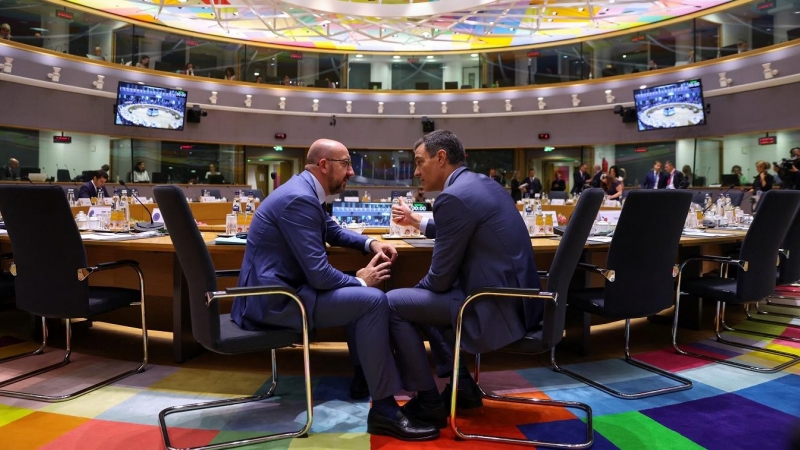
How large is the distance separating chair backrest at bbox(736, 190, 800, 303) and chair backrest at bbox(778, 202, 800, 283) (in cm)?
57

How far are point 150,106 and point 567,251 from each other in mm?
11755

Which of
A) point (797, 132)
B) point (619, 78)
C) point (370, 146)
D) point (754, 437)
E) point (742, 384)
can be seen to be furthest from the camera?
point (370, 146)

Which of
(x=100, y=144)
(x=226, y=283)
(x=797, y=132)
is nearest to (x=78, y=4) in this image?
(x=100, y=144)

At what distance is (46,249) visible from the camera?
96.0 inches

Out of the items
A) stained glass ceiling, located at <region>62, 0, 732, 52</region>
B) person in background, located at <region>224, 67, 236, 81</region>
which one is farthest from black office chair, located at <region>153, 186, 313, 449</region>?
person in background, located at <region>224, 67, 236, 81</region>

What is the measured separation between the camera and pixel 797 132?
9.58m

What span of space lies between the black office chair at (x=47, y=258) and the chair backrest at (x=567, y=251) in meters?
2.04

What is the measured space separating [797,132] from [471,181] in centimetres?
1035

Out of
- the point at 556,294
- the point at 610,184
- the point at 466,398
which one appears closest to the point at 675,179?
the point at 610,184

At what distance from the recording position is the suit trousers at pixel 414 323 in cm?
217

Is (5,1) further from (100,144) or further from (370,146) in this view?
(370,146)

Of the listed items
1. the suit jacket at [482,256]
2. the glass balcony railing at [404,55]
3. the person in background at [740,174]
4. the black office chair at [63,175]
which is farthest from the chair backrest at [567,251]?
the black office chair at [63,175]

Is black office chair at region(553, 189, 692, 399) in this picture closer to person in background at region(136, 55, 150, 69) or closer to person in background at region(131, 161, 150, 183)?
person in background at region(131, 161, 150, 183)

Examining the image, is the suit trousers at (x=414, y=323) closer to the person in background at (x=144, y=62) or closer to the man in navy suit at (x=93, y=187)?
the man in navy suit at (x=93, y=187)
